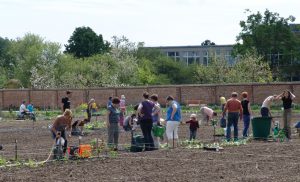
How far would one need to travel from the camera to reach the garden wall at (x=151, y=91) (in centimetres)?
5912

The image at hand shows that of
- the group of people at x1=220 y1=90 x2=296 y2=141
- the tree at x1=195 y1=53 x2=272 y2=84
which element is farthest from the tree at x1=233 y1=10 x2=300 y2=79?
the group of people at x1=220 y1=90 x2=296 y2=141

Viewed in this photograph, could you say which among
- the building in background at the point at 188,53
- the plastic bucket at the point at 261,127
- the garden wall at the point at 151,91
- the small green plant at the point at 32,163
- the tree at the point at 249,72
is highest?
the building in background at the point at 188,53

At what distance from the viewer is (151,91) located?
2506 inches

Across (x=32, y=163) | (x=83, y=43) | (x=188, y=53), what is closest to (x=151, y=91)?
(x=32, y=163)

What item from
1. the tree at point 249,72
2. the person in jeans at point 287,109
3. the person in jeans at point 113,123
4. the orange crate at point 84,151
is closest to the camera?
the orange crate at point 84,151

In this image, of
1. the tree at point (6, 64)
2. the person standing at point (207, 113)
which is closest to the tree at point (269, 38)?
the tree at point (6, 64)

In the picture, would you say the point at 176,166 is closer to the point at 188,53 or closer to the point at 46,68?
the point at 46,68

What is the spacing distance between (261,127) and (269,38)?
68458 millimetres

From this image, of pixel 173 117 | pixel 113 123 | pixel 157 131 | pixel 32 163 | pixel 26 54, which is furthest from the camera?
pixel 26 54

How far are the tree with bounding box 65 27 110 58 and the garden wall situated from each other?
1824 inches

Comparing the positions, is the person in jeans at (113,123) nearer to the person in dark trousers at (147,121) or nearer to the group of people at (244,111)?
the person in dark trousers at (147,121)

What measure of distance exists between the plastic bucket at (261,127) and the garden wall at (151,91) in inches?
1333

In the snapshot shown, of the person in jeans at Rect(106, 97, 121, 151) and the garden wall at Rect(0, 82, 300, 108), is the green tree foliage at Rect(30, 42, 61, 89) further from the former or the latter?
the person in jeans at Rect(106, 97, 121, 151)

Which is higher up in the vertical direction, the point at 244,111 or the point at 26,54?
the point at 26,54
